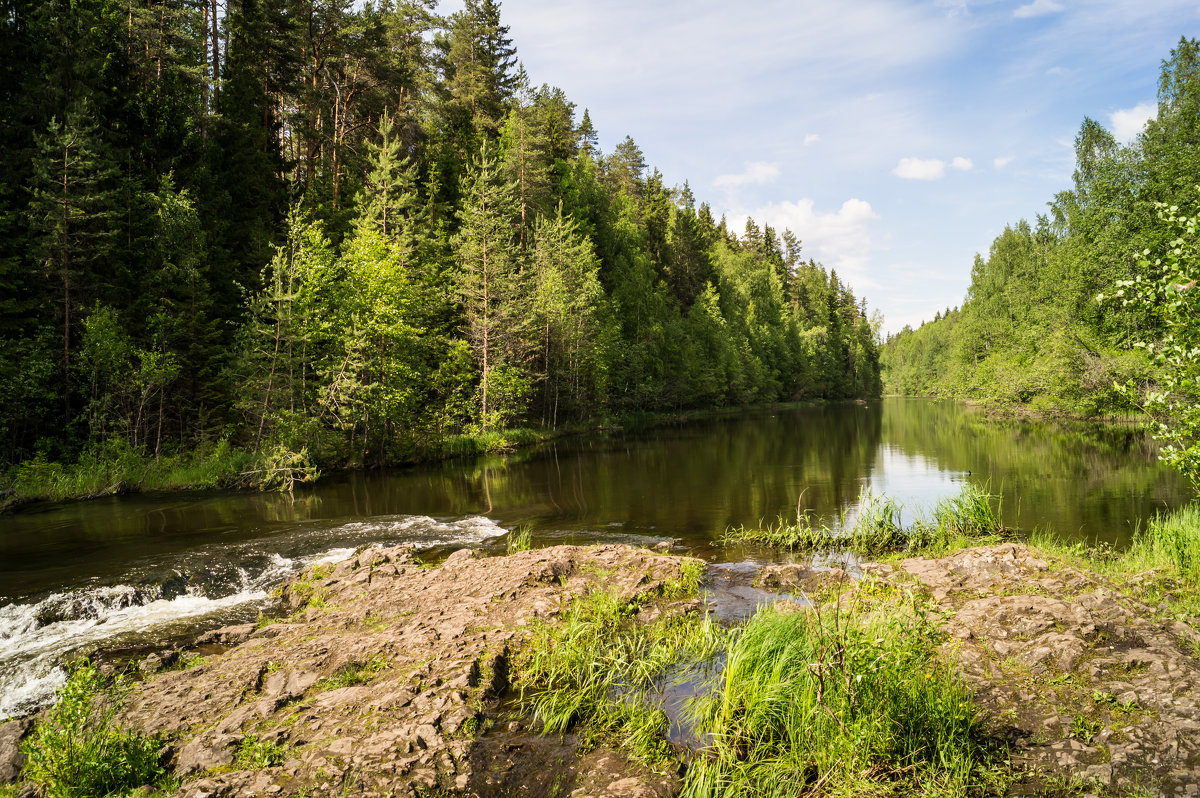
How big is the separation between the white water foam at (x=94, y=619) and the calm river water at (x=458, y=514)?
0.11ft

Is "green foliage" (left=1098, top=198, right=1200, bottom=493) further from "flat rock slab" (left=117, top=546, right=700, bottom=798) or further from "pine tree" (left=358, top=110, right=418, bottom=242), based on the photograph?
"pine tree" (left=358, top=110, right=418, bottom=242)

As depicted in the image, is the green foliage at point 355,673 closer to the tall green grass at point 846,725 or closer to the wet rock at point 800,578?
the tall green grass at point 846,725

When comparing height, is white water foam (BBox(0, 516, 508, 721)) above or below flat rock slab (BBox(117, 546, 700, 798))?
below

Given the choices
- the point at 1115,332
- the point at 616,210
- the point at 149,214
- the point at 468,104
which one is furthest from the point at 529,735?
the point at 616,210

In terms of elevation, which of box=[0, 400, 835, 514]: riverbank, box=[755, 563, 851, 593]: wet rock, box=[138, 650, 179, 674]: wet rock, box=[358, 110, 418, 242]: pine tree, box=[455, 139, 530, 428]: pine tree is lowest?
box=[755, 563, 851, 593]: wet rock

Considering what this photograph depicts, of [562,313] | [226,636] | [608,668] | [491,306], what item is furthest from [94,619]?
[562,313]

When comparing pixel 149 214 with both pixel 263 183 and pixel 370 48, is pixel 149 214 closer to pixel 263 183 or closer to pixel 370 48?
pixel 263 183

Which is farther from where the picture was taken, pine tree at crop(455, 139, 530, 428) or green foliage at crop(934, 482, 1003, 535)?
pine tree at crop(455, 139, 530, 428)

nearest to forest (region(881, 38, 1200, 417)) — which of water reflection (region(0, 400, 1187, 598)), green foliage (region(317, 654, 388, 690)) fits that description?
water reflection (region(0, 400, 1187, 598))

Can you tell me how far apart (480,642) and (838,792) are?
170 inches

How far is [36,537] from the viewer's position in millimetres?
14914

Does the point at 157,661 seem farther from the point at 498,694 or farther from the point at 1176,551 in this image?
the point at 1176,551

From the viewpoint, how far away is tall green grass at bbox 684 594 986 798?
15.4 feet

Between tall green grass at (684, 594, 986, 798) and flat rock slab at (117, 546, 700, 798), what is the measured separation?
893 mm
